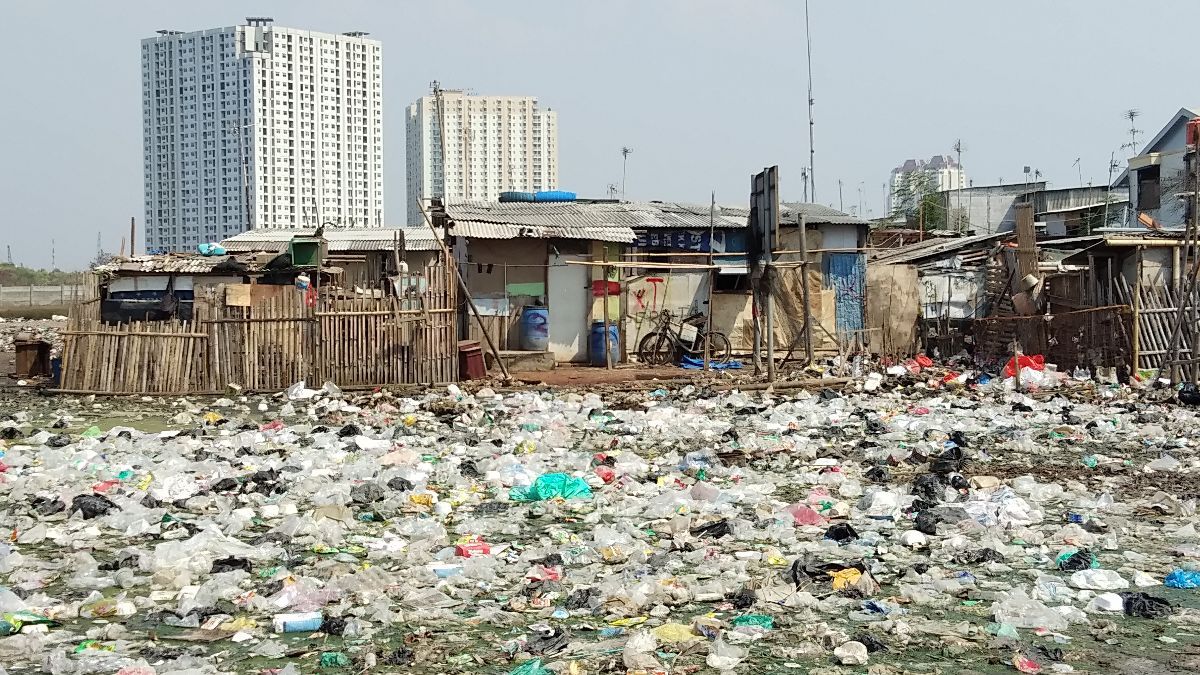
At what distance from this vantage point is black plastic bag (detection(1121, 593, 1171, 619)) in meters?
4.54

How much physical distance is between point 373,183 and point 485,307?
3558cm

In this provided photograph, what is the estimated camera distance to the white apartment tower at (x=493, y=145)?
4738 cm

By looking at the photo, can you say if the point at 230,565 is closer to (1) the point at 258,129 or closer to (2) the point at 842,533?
(2) the point at 842,533

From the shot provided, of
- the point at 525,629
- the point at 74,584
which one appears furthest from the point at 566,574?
the point at 74,584

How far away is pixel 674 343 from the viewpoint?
1753cm

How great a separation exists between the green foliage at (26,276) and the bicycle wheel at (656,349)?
1715 inches

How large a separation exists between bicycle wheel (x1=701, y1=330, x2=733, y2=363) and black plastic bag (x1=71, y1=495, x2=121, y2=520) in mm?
11675

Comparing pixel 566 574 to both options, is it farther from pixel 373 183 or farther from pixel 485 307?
pixel 373 183

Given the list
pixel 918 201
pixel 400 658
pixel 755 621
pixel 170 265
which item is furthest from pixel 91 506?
pixel 918 201

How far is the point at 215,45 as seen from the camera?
4781cm

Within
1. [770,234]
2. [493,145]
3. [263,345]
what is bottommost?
[263,345]

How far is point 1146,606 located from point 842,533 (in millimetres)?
1604

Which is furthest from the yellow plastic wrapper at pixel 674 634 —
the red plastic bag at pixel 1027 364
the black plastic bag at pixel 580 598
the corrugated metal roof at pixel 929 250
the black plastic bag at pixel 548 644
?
the corrugated metal roof at pixel 929 250

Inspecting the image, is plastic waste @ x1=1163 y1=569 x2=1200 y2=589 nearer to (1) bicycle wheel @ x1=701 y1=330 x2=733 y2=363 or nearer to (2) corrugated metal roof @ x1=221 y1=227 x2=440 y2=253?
(1) bicycle wheel @ x1=701 y1=330 x2=733 y2=363
